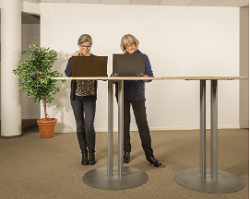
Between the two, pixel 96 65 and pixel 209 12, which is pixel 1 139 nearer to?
pixel 96 65

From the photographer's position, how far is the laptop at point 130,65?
1747 millimetres

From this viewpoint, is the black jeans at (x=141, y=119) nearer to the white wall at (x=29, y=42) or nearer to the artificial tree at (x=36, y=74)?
the artificial tree at (x=36, y=74)

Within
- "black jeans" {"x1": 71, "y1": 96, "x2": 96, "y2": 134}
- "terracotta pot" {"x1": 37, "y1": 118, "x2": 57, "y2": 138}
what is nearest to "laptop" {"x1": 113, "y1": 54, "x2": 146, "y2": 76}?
"black jeans" {"x1": 71, "y1": 96, "x2": 96, "y2": 134}

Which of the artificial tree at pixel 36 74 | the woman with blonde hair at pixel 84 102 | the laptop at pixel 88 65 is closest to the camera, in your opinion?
the laptop at pixel 88 65

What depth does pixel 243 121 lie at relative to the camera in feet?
15.2

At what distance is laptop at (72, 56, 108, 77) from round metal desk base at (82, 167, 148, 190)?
0.95 m

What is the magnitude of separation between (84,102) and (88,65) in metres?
0.67

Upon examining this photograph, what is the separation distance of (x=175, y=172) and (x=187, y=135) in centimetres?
188

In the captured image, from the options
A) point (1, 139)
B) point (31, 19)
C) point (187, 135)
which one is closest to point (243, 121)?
point (187, 135)

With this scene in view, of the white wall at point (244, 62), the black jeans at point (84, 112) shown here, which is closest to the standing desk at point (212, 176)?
the black jeans at point (84, 112)

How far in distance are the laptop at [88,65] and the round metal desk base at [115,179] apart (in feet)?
3.11

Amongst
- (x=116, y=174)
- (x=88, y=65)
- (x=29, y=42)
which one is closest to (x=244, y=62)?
(x=116, y=174)

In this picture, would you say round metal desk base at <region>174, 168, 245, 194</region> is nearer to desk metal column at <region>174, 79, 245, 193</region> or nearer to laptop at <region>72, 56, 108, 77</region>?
desk metal column at <region>174, 79, 245, 193</region>

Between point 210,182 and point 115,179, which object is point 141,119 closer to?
point 115,179
